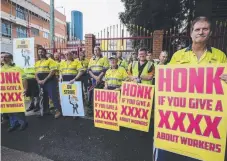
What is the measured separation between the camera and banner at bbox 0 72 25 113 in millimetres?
4439

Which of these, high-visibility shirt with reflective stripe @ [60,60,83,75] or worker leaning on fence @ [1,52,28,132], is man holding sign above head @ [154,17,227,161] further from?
high-visibility shirt with reflective stripe @ [60,60,83,75]

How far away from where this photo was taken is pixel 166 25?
12312mm

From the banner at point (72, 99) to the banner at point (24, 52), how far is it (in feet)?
3.34

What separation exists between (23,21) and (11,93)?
33881 mm

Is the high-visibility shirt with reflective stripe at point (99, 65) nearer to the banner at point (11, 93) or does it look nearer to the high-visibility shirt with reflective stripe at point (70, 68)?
the high-visibility shirt with reflective stripe at point (70, 68)

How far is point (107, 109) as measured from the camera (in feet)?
13.5

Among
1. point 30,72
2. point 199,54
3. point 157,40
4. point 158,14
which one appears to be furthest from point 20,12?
point 199,54

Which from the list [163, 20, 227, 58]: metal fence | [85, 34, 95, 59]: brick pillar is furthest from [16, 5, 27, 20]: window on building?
[163, 20, 227, 58]: metal fence

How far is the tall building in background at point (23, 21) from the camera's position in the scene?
1131 inches

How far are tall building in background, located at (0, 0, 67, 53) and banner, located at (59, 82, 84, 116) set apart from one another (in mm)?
Result: 18374

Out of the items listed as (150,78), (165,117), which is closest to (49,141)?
(150,78)

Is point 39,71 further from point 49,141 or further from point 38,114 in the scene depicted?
point 49,141

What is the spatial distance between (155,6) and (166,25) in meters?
1.40

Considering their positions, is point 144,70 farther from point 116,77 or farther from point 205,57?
point 205,57
